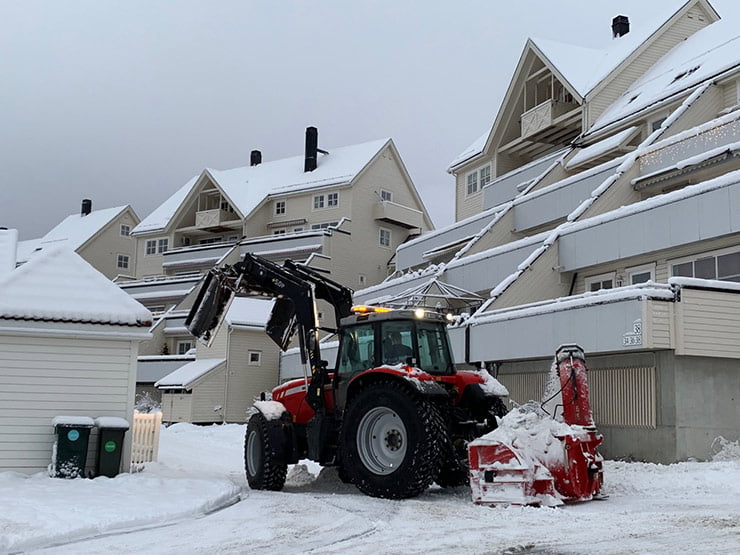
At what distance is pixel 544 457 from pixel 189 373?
27883 millimetres

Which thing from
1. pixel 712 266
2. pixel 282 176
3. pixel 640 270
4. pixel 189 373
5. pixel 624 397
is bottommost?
pixel 624 397

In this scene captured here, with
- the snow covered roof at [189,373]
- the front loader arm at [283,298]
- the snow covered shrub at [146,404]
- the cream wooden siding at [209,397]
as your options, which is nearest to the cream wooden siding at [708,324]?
the front loader arm at [283,298]

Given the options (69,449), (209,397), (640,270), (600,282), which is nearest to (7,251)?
(69,449)

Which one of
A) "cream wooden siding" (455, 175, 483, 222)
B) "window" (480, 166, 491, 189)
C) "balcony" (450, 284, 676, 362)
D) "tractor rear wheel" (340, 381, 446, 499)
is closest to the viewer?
"tractor rear wheel" (340, 381, 446, 499)

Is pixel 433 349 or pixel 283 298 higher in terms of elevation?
pixel 283 298

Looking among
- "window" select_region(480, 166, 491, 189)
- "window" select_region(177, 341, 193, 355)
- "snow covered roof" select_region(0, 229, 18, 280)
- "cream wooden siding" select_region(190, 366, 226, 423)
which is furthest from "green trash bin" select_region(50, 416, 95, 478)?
"window" select_region(177, 341, 193, 355)

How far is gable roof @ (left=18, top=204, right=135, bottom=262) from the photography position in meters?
63.9

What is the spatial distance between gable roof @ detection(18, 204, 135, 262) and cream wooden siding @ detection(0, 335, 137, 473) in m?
51.0

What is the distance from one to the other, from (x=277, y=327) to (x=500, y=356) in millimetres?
7140

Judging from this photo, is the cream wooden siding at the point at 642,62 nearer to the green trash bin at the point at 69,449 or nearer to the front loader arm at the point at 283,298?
the front loader arm at the point at 283,298

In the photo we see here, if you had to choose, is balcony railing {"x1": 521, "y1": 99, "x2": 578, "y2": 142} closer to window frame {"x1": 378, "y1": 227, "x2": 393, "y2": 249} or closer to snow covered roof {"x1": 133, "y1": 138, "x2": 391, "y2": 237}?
snow covered roof {"x1": 133, "y1": 138, "x2": 391, "y2": 237}

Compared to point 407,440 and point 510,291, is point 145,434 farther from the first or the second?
point 510,291

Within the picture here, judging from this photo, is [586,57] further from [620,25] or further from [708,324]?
[708,324]

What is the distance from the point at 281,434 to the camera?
43.0ft
